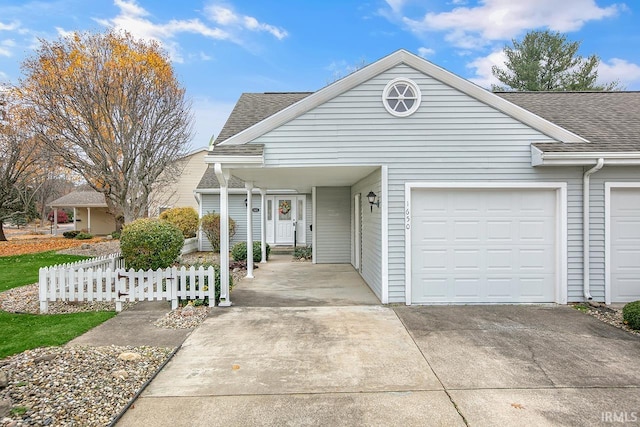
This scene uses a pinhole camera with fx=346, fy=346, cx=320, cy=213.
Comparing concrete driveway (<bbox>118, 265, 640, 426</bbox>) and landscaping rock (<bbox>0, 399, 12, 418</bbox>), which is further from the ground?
landscaping rock (<bbox>0, 399, 12, 418</bbox>)

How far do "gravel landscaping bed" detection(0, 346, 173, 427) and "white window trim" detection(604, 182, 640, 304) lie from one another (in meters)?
7.64

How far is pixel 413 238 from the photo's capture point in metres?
6.61

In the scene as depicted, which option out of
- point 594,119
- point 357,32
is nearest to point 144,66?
point 357,32

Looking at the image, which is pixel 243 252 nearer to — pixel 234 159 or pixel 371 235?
pixel 371 235

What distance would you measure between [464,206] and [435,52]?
50.6 feet

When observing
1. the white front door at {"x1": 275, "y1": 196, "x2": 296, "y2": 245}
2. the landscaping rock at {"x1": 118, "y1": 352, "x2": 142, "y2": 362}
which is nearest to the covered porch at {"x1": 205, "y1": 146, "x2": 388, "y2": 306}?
the landscaping rock at {"x1": 118, "y1": 352, "x2": 142, "y2": 362}

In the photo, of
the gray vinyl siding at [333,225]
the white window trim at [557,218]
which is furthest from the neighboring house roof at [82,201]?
the white window trim at [557,218]

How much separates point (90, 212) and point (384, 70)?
26521 millimetres

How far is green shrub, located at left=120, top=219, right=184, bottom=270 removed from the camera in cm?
778

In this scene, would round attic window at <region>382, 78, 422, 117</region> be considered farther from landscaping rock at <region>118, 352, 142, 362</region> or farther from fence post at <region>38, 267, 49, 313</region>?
fence post at <region>38, 267, 49, 313</region>

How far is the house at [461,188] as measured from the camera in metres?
6.52

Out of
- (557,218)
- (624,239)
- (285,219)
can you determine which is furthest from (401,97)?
(285,219)

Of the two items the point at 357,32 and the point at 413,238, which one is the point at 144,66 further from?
the point at 413,238

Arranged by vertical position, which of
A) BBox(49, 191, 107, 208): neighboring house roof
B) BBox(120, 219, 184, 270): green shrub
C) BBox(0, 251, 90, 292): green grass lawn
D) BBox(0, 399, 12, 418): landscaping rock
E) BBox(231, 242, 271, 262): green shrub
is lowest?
BBox(0, 251, 90, 292): green grass lawn
